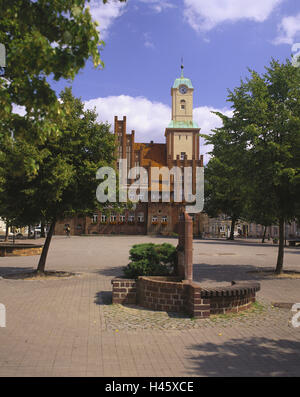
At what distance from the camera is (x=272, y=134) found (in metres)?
A: 15.1

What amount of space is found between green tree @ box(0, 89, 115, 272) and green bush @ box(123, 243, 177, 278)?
13.8ft

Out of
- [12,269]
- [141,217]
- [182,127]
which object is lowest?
[12,269]

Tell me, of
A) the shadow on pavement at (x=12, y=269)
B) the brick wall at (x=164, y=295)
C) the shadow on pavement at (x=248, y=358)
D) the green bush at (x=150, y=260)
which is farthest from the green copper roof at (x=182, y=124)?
the shadow on pavement at (x=248, y=358)

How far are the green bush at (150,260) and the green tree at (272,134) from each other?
5.84 m

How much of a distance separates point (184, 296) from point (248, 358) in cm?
316

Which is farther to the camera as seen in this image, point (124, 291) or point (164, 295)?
point (124, 291)

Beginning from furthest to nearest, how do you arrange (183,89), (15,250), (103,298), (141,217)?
(183,89)
(141,217)
(15,250)
(103,298)

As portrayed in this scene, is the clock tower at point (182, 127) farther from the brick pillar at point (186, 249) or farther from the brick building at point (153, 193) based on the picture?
the brick pillar at point (186, 249)

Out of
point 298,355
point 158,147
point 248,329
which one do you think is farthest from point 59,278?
point 158,147

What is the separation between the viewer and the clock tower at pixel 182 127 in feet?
233

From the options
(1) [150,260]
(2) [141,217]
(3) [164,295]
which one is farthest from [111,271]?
(2) [141,217]

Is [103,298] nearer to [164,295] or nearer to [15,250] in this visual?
[164,295]

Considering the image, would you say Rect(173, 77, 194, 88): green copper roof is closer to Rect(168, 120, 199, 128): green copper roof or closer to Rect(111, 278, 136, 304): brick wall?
Rect(168, 120, 199, 128): green copper roof

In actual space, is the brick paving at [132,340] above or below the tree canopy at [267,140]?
below
